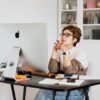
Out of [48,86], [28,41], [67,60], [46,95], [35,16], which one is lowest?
[46,95]

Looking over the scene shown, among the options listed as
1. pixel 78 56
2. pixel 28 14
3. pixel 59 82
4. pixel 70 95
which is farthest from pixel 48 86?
pixel 28 14

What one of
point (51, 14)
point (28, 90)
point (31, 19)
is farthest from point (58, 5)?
point (28, 90)

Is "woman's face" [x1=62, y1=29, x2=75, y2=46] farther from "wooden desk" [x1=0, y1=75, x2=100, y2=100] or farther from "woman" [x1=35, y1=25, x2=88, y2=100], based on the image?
"wooden desk" [x1=0, y1=75, x2=100, y2=100]

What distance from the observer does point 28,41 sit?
202 cm

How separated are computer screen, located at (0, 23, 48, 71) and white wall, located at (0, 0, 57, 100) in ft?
3.83

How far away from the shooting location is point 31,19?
365 centimetres

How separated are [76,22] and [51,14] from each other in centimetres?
40

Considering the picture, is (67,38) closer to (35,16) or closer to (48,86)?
(48,86)

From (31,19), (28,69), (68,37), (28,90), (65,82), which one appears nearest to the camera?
(65,82)

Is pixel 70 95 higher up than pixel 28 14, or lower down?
lower down

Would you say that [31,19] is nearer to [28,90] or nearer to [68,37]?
[28,90]

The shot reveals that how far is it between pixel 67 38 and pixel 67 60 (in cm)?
25

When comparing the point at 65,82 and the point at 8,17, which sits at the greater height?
the point at 8,17

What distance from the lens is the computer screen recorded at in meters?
1.97
